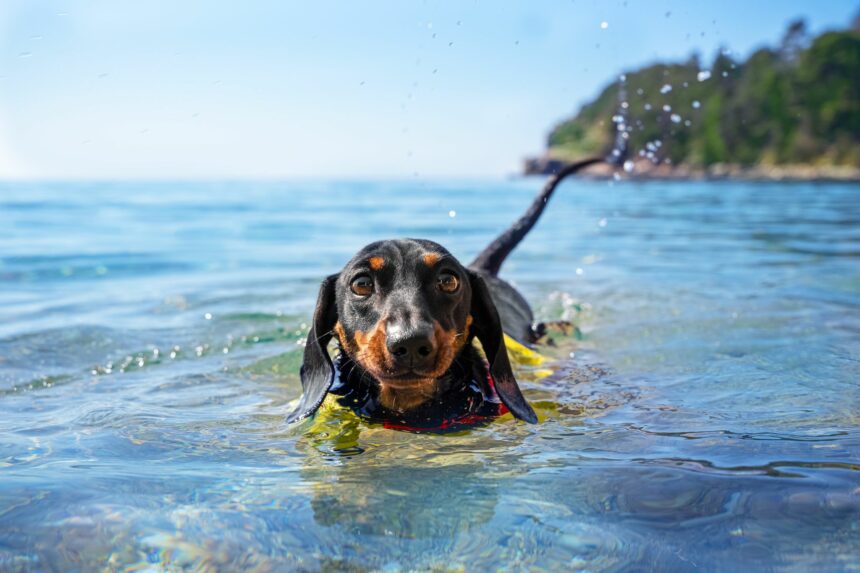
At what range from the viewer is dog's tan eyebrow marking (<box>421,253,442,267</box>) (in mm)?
3721

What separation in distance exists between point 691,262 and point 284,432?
814 cm

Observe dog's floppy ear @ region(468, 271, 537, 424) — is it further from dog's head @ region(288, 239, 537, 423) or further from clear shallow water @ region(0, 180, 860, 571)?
clear shallow water @ region(0, 180, 860, 571)

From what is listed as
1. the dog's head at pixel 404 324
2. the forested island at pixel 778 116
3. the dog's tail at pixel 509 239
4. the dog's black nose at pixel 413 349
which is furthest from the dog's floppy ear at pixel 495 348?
the forested island at pixel 778 116

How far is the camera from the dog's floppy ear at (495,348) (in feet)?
12.5

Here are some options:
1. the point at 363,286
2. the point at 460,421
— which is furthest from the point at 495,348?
the point at 363,286

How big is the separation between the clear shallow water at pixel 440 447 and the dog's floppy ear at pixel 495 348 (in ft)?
0.37

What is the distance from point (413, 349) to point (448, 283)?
49 cm

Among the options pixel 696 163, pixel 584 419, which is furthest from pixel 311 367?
pixel 696 163

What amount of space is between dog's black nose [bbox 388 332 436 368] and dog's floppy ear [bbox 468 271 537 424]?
506 mm

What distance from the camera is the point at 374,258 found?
3.74 meters

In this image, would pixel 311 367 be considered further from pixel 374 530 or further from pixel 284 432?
pixel 374 530

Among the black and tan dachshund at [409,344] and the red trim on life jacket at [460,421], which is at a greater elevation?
the black and tan dachshund at [409,344]

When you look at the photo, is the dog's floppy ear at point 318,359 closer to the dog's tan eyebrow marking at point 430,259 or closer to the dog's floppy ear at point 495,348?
the dog's tan eyebrow marking at point 430,259

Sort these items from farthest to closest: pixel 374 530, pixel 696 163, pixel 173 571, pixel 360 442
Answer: pixel 696 163 → pixel 360 442 → pixel 374 530 → pixel 173 571
